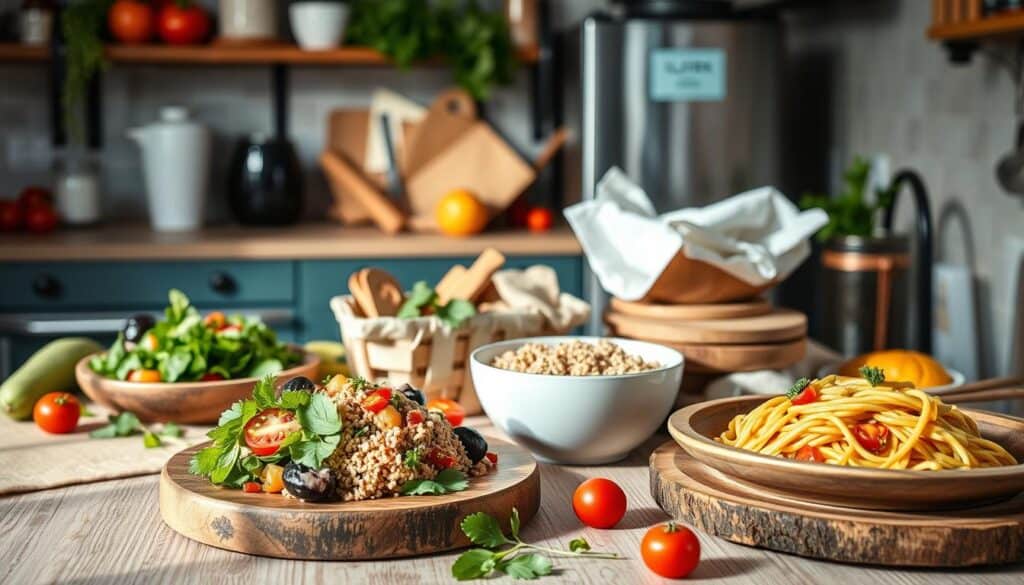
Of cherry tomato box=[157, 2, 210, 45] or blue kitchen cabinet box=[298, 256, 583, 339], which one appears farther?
cherry tomato box=[157, 2, 210, 45]

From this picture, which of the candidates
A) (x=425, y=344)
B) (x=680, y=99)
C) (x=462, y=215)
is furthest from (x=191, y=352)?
(x=680, y=99)

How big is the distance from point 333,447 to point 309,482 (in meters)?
0.04

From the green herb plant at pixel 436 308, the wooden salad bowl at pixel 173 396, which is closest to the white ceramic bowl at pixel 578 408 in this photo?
the green herb plant at pixel 436 308

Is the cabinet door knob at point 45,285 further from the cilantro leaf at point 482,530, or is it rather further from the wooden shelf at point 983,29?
the cilantro leaf at point 482,530

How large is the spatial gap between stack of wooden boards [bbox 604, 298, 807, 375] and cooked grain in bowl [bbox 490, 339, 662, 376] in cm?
13

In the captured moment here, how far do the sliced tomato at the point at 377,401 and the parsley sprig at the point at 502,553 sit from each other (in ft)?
0.46

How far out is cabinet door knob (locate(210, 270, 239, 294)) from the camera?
324cm

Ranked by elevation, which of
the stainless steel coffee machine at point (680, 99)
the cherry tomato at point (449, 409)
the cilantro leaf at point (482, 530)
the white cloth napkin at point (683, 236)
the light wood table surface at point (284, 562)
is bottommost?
the light wood table surface at point (284, 562)


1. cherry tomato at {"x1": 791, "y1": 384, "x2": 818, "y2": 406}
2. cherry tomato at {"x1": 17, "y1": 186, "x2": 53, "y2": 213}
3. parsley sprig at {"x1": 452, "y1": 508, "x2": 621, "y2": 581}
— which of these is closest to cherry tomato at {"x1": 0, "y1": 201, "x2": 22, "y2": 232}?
cherry tomato at {"x1": 17, "y1": 186, "x2": 53, "y2": 213}

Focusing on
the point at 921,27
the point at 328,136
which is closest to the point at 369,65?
the point at 328,136

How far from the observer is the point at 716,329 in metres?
1.57

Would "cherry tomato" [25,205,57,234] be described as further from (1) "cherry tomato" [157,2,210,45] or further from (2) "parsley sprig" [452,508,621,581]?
(2) "parsley sprig" [452,508,621,581]

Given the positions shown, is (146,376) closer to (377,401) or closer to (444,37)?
(377,401)

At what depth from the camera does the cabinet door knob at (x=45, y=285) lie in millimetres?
3180
